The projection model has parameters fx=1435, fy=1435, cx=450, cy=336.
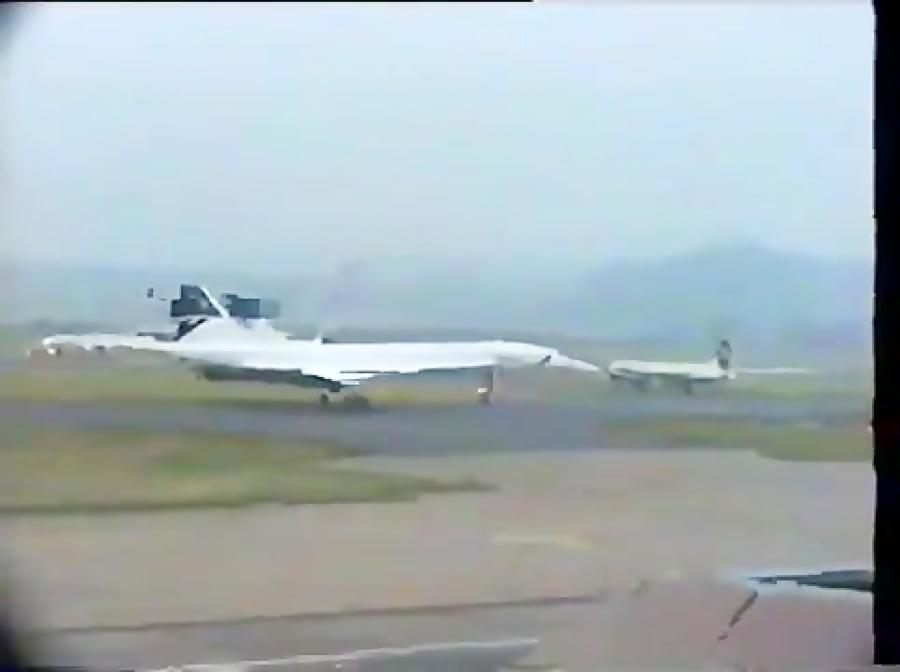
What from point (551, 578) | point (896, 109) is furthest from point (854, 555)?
point (896, 109)

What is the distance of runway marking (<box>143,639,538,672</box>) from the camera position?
2576 millimetres

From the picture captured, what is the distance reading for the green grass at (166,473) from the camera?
250 cm

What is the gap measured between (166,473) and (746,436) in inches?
41.9

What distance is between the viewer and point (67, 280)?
2500 mm

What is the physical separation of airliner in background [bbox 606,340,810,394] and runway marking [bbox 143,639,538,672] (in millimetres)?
526

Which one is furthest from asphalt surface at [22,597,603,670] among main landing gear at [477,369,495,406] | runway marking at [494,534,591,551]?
main landing gear at [477,369,495,406]

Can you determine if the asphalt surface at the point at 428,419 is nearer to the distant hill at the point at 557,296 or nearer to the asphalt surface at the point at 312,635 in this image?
the distant hill at the point at 557,296

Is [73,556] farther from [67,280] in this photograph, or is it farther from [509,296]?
[509,296]

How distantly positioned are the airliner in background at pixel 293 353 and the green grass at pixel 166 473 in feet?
0.41

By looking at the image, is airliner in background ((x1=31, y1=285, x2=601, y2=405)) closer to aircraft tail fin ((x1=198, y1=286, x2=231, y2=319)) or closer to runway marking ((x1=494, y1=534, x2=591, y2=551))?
aircraft tail fin ((x1=198, y1=286, x2=231, y2=319))

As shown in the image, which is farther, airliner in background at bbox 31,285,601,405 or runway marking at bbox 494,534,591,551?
runway marking at bbox 494,534,591,551

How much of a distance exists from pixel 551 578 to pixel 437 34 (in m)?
1.00

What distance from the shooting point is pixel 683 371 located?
2.62 metres

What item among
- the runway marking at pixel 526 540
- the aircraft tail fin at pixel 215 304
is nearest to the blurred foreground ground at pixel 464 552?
the runway marking at pixel 526 540
